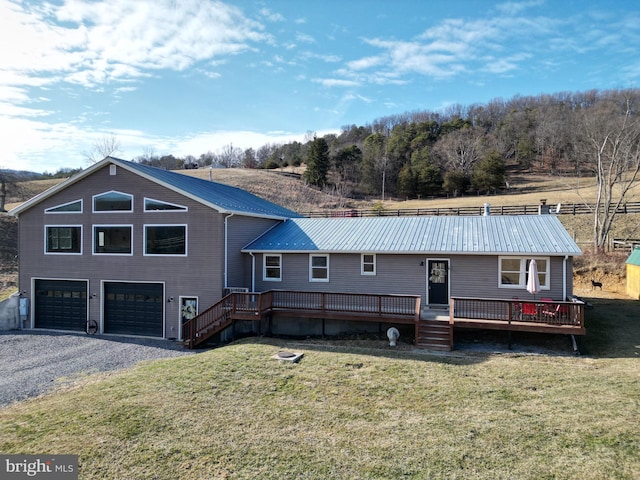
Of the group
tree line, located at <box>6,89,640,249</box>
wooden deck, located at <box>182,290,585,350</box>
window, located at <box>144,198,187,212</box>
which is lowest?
wooden deck, located at <box>182,290,585,350</box>

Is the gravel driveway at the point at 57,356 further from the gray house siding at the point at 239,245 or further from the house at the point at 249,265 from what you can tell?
the gray house siding at the point at 239,245

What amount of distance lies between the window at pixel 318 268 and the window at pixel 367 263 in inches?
58.5

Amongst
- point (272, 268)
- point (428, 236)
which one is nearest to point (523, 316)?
point (428, 236)

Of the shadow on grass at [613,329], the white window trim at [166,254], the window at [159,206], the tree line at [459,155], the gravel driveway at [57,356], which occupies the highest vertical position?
the tree line at [459,155]

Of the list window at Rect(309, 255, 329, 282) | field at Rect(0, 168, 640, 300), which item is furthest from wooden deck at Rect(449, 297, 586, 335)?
field at Rect(0, 168, 640, 300)

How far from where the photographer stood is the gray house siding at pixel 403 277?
14.2 meters

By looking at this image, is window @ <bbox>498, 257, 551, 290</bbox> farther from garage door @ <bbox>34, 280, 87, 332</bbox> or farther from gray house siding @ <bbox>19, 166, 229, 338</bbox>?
garage door @ <bbox>34, 280, 87, 332</bbox>

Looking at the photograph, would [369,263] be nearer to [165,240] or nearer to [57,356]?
[165,240]

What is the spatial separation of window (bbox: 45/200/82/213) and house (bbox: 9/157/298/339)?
46 mm

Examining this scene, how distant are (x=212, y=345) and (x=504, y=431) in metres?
11.2

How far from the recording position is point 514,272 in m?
14.2

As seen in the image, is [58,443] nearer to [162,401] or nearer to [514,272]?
[162,401]

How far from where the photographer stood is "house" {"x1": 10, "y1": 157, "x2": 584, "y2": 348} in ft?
46.1

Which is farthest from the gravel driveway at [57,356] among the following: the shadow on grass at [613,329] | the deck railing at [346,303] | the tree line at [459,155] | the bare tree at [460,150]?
the bare tree at [460,150]
